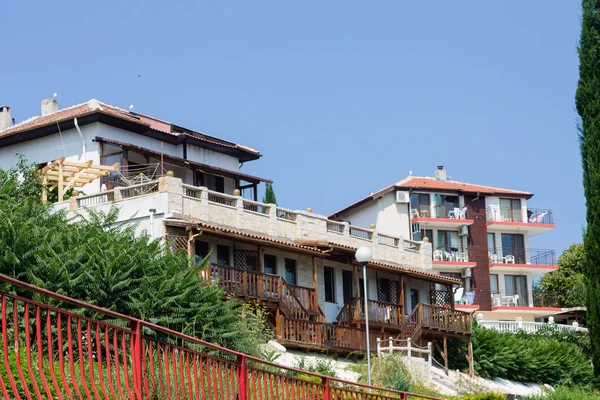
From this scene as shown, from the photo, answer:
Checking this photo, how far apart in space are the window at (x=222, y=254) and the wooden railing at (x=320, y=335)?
96.2 inches

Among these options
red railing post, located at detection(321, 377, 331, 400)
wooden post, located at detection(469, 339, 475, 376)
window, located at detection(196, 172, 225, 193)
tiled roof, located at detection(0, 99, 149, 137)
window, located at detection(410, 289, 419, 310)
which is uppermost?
tiled roof, located at detection(0, 99, 149, 137)

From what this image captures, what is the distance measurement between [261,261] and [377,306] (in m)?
6.91

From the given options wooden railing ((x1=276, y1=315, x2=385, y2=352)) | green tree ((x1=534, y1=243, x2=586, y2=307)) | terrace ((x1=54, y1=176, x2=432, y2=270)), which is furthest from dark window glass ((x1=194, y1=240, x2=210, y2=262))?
green tree ((x1=534, y1=243, x2=586, y2=307))

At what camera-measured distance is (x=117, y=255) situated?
87.2 feet

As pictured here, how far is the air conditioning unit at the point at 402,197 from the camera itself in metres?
68.4

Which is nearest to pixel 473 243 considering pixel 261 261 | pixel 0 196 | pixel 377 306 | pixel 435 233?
pixel 435 233

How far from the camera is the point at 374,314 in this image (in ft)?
134

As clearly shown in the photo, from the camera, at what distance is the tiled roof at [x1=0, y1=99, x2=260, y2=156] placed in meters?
43.1

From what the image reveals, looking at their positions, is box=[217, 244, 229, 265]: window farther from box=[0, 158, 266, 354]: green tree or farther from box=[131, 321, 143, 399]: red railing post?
box=[131, 321, 143, 399]: red railing post

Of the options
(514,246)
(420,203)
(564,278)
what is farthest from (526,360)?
(564,278)

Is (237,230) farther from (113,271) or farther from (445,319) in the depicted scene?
Result: (445,319)

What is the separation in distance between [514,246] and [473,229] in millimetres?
3827

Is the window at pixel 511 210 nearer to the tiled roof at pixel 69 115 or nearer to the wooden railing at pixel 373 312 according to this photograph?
the wooden railing at pixel 373 312

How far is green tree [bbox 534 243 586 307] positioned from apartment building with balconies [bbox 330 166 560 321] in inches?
339
